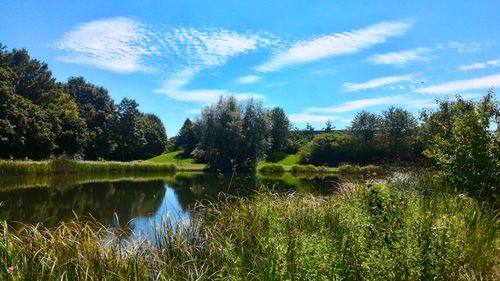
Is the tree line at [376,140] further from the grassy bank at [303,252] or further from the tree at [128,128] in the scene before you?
the tree at [128,128]

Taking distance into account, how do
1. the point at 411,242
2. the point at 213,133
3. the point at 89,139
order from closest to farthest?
the point at 411,242 < the point at 213,133 < the point at 89,139

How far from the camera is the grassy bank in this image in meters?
3.86

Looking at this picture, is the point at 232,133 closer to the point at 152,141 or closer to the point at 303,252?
the point at 152,141

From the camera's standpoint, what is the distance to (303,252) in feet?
12.8

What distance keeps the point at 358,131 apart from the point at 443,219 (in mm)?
58722

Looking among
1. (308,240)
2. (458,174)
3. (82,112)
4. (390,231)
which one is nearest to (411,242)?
(390,231)

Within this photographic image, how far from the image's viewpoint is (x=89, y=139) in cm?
5138

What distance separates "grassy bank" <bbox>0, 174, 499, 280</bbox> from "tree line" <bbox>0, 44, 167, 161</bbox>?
3447cm

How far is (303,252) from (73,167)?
1483 inches

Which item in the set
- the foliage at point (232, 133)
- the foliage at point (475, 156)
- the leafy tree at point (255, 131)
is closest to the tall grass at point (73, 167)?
the foliage at point (232, 133)

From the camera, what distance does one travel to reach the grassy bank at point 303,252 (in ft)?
12.6

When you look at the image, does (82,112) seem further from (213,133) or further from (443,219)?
(443,219)

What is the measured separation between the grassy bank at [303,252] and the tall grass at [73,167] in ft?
99.2

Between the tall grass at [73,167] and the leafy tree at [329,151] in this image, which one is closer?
the tall grass at [73,167]
